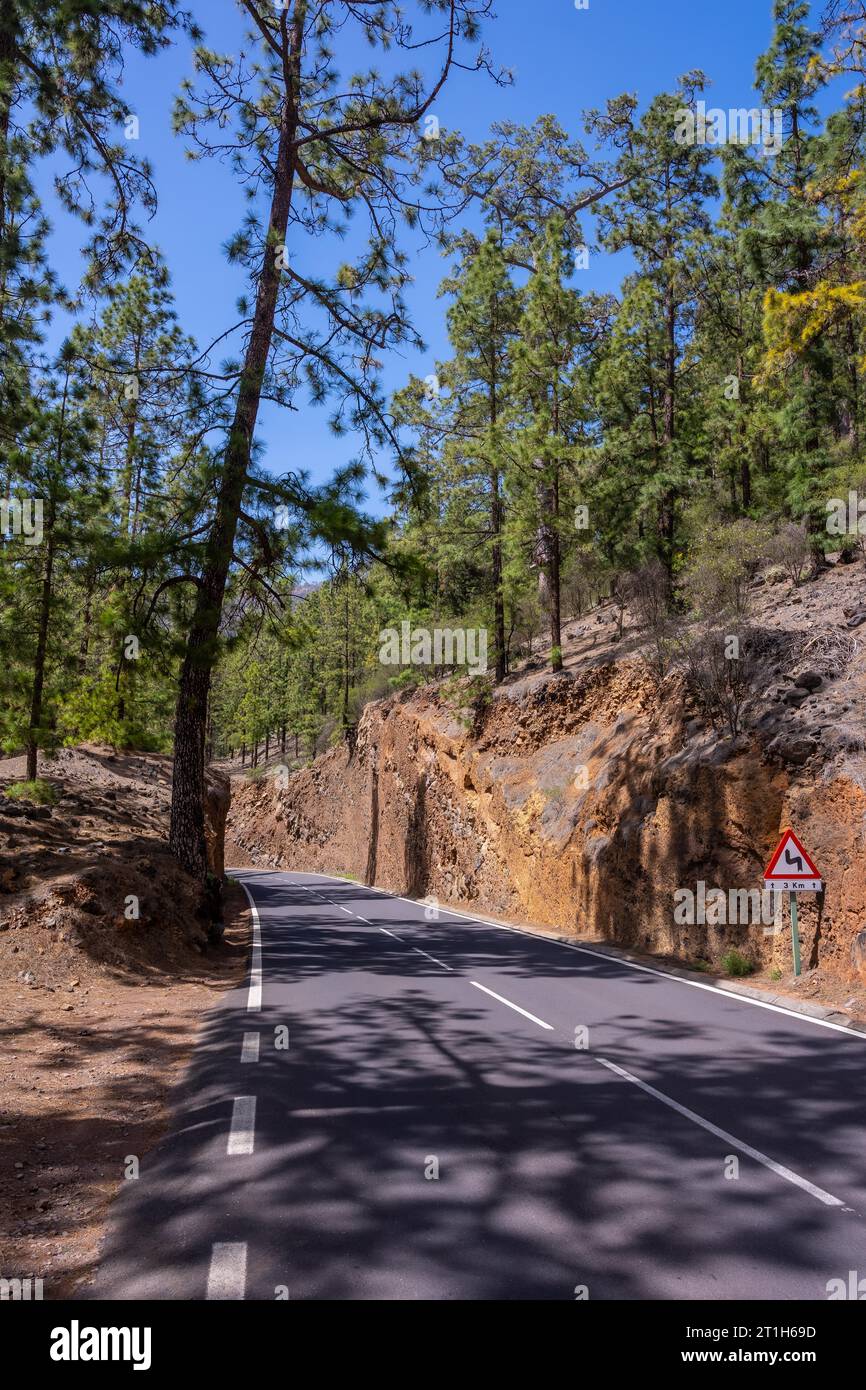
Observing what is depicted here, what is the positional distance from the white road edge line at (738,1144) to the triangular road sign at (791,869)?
4278 mm

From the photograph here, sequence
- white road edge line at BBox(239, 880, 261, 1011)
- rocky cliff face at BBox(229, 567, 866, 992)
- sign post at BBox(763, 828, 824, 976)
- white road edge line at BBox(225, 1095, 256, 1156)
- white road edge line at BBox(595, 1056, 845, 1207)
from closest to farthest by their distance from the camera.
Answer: white road edge line at BBox(595, 1056, 845, 1207)
white road edge line at BBox(225, 1095, 256, 1156)
white road edge line at BBox(239, 880, 261, 1011)
sign post at BBox(763, 828, 824, 976)
rocky cliff face at BBox(229, 567, 866, 992)

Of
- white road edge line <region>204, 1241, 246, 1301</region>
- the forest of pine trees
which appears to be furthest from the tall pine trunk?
white road edge line <region>204, 1241, 246, 1301</region>

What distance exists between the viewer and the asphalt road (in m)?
3.49

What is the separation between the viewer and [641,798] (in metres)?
15.9

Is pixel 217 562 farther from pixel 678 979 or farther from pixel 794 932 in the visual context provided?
pixel 794 932

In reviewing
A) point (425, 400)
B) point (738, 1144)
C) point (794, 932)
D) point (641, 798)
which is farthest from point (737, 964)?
point (425, 400)

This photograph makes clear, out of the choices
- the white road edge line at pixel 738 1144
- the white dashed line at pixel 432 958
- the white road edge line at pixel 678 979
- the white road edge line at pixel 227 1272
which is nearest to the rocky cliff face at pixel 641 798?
the white road edge line at pixel 678 979

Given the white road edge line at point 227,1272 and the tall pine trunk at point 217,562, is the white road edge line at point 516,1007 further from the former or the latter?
the tall pine trunk at point 217,562

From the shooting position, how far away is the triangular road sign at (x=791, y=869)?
9883 mm

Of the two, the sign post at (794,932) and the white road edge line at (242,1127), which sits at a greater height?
the sign post at (794,932)

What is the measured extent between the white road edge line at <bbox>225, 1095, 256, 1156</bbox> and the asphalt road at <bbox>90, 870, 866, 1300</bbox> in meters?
0.02

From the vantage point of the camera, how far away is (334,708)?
61.8 meters

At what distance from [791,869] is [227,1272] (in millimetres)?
8307

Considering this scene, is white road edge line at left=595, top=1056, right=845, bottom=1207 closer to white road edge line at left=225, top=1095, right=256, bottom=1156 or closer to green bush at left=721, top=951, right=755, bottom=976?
white road edge line at left=225, top=1095, right=256, bottom=1156
